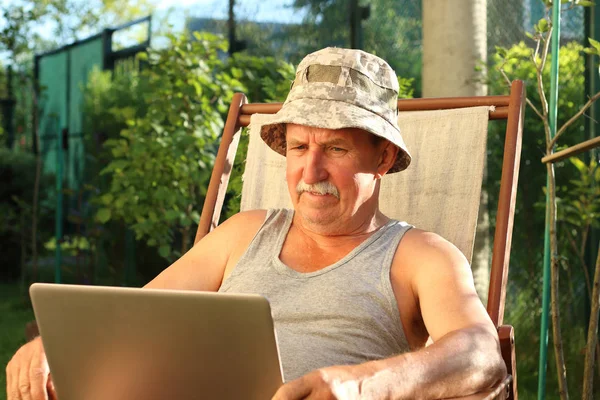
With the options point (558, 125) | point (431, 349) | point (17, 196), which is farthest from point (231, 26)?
point (431, 349)

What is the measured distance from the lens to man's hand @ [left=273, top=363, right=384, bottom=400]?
1539 mm

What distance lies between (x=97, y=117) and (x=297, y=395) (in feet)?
21.4

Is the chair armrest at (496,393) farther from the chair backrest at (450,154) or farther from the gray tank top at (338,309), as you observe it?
the chair backrest at (450,154)

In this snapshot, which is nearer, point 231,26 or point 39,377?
point 39,377

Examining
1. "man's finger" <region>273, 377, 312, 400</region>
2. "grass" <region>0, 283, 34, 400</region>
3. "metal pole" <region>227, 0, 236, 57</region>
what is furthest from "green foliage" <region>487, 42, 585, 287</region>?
"man's finger" <region>273, 377, 312, 400</region>

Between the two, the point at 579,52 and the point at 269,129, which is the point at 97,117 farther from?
the point at 269,129

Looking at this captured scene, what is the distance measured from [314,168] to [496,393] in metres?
0.79

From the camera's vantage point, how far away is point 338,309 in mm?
2297

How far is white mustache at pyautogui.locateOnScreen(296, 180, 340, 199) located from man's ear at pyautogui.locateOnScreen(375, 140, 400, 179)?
0.15 metres

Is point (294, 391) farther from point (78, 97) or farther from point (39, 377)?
point (78, 97)

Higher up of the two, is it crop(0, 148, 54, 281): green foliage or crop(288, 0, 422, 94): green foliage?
crop(288, 0, 422, 94): green foliage

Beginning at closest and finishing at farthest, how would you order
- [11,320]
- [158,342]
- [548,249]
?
[158,342]
[548,249]
[11,320]

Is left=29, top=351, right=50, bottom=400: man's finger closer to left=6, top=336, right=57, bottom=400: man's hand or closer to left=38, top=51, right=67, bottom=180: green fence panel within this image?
left=6, top=336, right=57, bottom=400: man's hand

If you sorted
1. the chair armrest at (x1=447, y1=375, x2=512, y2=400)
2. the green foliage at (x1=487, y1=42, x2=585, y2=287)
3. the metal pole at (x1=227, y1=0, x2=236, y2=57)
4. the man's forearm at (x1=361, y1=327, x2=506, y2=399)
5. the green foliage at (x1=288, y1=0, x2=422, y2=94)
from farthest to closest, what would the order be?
1. the metal pole at (x1=227, y1=0, x2=236, y2=57)
2. the green foliage at (x1=288, y1=0, x2=422, y2=94)
3. the green foliage at (x1=487, y1=42, x2=585, y2=287)
4. the chair armrest at (x1=447, y1=375, x2=512, y2=400)
5. the man's forearm at (x1=361, y1=327, x2=506, y2=399)
